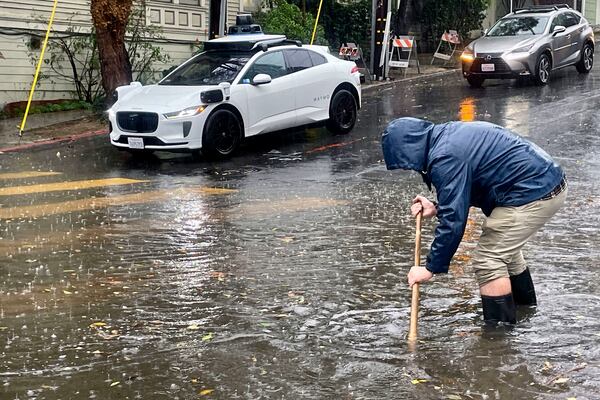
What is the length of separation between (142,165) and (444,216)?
8.59 metres

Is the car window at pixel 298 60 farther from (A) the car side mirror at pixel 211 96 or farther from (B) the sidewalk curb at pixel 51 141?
(B) the sidewalk curb at pixel 51 141

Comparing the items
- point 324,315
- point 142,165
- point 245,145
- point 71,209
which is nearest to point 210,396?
point 324,315

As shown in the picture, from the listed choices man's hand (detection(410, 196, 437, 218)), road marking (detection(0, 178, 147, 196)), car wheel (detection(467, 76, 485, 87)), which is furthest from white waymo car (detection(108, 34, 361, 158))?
man's hand (detection(410, 196, 437, 218))

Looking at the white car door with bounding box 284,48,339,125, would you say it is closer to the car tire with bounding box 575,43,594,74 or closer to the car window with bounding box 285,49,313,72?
the car window with bounding box 285,49,313,72

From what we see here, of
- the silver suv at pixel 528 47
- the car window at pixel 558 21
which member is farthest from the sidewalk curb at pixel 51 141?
the car window at pixel 558 21

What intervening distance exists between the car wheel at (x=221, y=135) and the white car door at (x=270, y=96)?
0.89ft

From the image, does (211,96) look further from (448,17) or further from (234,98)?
(448,17)

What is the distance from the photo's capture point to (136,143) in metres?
12.7

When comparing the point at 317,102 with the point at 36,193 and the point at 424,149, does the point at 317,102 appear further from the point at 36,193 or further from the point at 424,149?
the point at 424,149

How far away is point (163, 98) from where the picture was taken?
12.9 meters

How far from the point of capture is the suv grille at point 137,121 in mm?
12562

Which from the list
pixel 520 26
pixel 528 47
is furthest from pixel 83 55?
pixel 520 26

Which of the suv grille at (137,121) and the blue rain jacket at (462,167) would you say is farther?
the suv grille at (137,121)

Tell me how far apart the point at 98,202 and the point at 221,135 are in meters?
3.28
